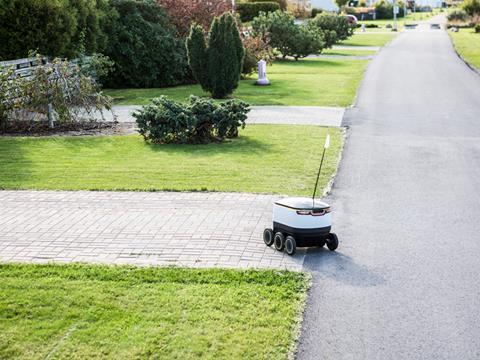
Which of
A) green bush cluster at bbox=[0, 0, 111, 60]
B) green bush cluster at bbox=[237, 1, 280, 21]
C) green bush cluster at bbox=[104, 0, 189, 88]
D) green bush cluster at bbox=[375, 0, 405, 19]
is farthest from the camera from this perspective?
green bush cluster at bbox=[375, 0, 405, 19]

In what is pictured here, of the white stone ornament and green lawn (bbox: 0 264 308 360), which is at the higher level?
green lawn (bbox: 0 264 308 360)

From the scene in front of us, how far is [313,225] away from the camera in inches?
301

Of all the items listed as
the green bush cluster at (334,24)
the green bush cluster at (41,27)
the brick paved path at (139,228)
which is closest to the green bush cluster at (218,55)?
the green bush cluster at (41,27)

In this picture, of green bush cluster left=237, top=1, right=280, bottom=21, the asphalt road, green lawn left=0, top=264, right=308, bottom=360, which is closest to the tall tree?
the asphalt road

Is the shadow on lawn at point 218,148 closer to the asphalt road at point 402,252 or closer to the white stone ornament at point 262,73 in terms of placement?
the asphalt road at point 402,252

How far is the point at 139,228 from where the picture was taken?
8.64 m

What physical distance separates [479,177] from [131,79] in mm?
17800

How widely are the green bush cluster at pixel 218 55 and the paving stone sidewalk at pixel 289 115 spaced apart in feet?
7.82

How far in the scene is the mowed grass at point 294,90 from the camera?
21891mm

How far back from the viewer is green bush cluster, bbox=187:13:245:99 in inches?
849

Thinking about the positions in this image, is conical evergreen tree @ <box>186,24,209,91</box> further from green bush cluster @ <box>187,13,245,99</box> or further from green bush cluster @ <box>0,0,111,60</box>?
green bush cluster @ <box>0,0,111,60</box>

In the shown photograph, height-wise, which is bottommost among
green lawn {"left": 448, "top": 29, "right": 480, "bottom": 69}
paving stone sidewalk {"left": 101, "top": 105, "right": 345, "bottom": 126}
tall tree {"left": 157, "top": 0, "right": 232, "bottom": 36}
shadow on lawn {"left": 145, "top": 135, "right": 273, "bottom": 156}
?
green lawn {"left": 448, "top": 29, "right": 480, "bottom": 69}

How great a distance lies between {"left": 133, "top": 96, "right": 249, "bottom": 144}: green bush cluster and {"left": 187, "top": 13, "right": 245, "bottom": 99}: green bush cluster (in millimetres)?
7509

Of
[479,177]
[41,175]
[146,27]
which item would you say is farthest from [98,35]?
[479,177]
